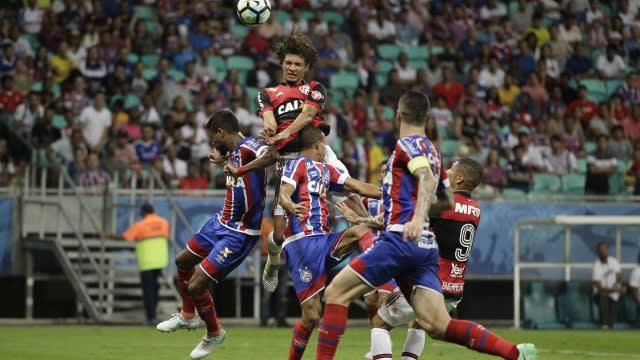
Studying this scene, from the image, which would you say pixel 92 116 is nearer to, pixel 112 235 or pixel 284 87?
pixel 112 235

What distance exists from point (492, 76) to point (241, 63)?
575 cm

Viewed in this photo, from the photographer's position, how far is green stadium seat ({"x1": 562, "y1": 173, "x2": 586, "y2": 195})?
25.7m

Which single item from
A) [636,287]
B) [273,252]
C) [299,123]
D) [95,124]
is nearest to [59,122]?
[95,124]

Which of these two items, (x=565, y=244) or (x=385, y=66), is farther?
(x=385, y=66)

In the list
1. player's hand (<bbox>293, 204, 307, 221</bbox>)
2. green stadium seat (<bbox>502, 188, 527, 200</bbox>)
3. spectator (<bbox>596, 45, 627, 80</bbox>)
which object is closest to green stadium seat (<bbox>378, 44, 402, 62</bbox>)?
spectator (<bbox>596, 45, 627, 80</bbox>)

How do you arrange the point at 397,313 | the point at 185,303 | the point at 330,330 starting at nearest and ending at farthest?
the point at 330,330
the point at 397,313
the point at 185,303

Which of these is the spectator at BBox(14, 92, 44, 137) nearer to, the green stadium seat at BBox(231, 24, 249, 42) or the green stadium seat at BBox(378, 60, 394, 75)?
the green stadium seat at BBox(231, 24, 249, 42)

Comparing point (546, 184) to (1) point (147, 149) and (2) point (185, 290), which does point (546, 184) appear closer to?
(1) point (147, 149)

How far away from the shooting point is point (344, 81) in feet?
91.8

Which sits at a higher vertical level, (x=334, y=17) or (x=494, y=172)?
(x=334, y=17)

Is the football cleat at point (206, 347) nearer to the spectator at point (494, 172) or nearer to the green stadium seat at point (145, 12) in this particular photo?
the spectator at point (494, 172)

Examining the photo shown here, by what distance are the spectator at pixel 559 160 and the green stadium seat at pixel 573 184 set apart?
0.25 meters

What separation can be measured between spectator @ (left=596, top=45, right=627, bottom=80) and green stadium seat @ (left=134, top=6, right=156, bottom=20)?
411 inches

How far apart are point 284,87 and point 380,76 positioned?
15.7m
